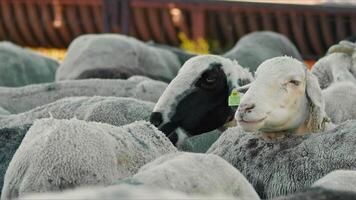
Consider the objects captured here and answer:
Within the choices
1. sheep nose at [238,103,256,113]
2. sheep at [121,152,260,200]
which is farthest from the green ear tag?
sheep at [121,152,260,200]

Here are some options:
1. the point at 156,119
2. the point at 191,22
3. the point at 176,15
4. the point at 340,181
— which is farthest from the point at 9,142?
the point at 176,15

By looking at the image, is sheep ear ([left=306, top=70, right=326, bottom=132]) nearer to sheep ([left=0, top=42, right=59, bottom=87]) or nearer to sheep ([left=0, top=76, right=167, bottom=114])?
sheep ([left=0, top=76, right=167, bottom=114])

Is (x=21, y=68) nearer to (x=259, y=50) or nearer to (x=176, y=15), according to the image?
(x=259, y=50)

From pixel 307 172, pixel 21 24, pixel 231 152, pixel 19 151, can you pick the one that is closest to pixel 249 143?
pixel 231 152

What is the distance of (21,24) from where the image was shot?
21266 mm

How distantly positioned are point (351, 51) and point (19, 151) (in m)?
4.40

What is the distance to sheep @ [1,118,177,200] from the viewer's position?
21.1ft

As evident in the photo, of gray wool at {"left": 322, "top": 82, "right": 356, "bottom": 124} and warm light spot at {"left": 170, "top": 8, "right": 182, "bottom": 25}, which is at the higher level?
gray wool at {"left": 322, "top": 82, "right": 356, "bottom": 124}

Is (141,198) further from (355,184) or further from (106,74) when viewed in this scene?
(106,74)

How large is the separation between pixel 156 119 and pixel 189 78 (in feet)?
1.21

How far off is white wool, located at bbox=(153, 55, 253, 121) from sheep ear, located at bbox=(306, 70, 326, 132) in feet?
3.36

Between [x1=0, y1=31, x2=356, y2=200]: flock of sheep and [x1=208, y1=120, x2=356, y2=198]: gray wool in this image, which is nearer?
[x1=0, y1=31, x2=356, y2=200]: flock of sheep

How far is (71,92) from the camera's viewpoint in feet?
36.7

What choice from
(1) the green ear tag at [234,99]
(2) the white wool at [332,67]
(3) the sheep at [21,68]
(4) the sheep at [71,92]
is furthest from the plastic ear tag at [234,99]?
(3) the sheep at [21,68]
